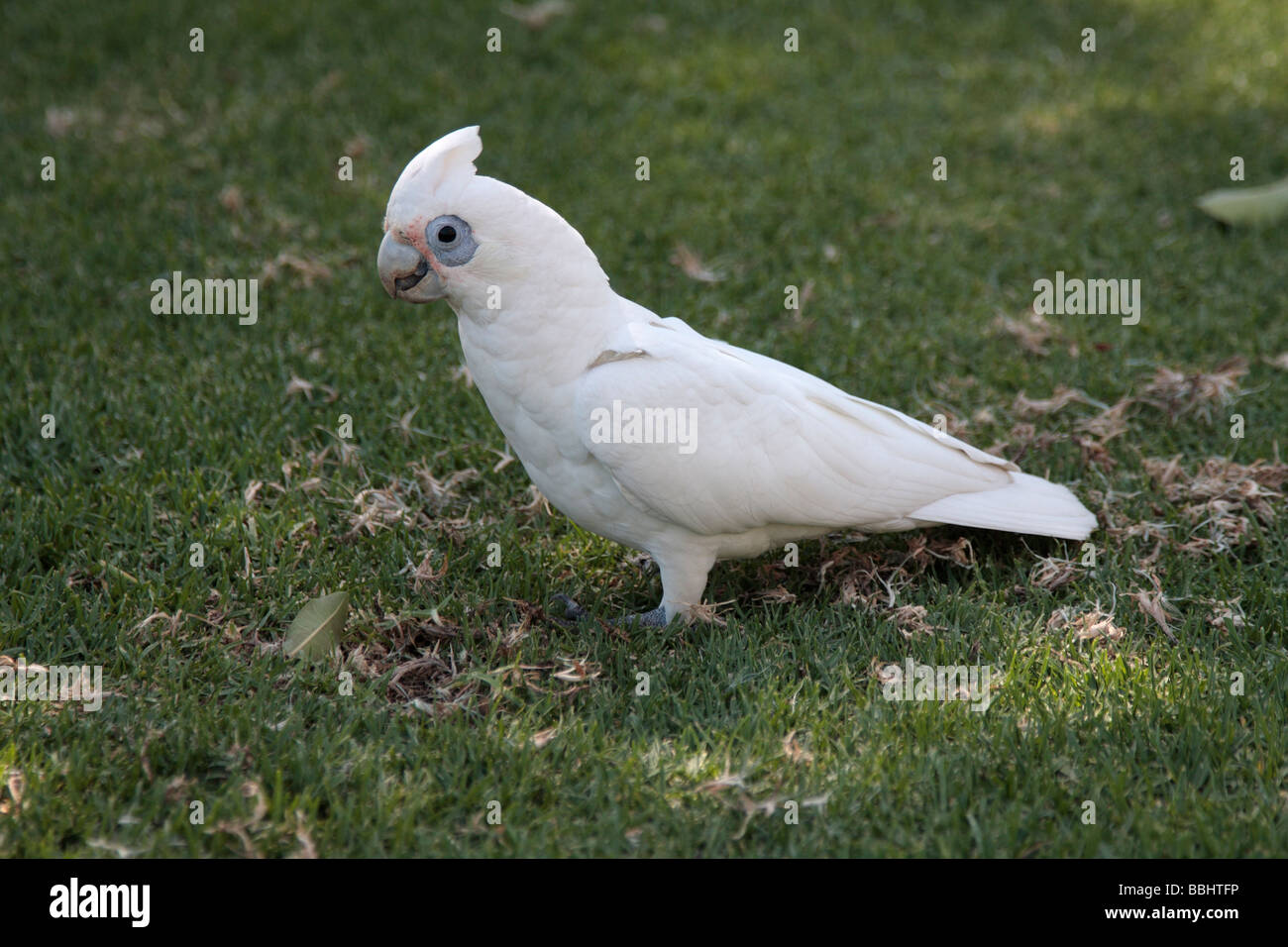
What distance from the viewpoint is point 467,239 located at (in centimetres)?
314

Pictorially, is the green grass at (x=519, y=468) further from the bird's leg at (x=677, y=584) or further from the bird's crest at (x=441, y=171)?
the bird's crest at (x=441, y=171)

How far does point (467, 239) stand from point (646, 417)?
697 mm

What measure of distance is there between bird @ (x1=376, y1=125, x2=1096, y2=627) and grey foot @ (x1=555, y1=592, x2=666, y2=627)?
10 mm

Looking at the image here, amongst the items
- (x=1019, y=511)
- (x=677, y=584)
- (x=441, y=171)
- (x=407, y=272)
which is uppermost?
(x=441, y=171)

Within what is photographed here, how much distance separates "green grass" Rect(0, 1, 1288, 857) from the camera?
2.86 m

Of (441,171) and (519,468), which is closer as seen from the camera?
(441,171)

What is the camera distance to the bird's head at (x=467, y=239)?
3111 mm

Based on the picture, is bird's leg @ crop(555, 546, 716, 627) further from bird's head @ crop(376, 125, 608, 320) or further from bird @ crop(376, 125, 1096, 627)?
bird's head @ crop(376, 125, 608, 320)

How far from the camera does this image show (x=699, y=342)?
3568mm

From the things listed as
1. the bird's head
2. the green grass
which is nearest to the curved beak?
the bird's head

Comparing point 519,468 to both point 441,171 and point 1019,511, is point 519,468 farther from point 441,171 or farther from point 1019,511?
point 1019,511

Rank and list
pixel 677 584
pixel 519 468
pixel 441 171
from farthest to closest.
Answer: pixel 519 468
pixel 677 584
pixel 441 171

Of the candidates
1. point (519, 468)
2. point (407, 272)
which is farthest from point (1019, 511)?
point (407, 272)

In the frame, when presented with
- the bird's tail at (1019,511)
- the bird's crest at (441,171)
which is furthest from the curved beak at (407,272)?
the bird's tail at (1019,511)
